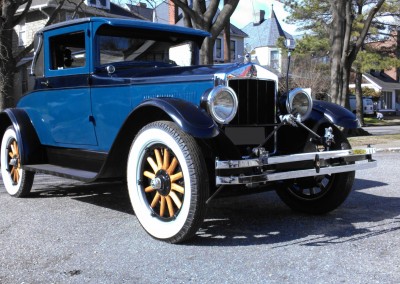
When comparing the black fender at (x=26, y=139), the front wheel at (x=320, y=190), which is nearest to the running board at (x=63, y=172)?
the black fender at (x=26, y=139)

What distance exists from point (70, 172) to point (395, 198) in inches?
157

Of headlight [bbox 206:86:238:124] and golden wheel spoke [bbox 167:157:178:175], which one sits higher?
headlight [bbox 206:86:238:124]

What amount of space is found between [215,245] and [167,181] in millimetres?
687

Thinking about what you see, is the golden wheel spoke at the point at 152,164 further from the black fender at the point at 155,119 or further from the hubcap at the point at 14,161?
the hubcap at the point at 14,161

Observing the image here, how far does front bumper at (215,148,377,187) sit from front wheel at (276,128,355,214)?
1.10 ft

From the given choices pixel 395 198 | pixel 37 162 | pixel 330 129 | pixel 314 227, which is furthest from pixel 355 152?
pixel 37 162

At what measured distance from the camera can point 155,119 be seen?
14.9 feet

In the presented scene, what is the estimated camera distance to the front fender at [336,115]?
4684 millimetres

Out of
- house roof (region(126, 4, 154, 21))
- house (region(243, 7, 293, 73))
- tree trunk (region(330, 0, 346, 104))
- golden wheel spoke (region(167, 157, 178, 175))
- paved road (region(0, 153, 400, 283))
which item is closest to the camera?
paved road (region(0, 153, 400, 283))

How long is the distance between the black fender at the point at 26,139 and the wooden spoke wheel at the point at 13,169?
0.29 feet

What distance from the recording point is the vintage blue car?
3.99 m

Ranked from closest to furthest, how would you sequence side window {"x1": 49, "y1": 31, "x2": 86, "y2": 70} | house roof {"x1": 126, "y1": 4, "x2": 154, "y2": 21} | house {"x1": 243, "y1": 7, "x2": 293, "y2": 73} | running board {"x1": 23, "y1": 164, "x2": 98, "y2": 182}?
running board {"x1": 23, "y1": 164, "x2": 98, "y2": 182} → side window {"x1": 49, "y1": 31, "x2": 86, "y2": 70} → house roof {"x1": 126, "y1": 4, "x2": 154, "y2": 21} → house {"x1": 243, "y1": 7, "x2": 293, "y2": 73}

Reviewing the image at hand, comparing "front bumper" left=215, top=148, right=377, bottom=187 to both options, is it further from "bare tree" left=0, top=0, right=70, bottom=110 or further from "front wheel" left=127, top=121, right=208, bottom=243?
"bare tree" left=0, top=0, right=70, bottom=110

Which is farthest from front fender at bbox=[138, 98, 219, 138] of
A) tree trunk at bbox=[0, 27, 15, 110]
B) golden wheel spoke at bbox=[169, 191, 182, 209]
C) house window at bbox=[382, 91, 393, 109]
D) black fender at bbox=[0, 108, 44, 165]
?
house window at bbox=[382, 91, 393, 109]
